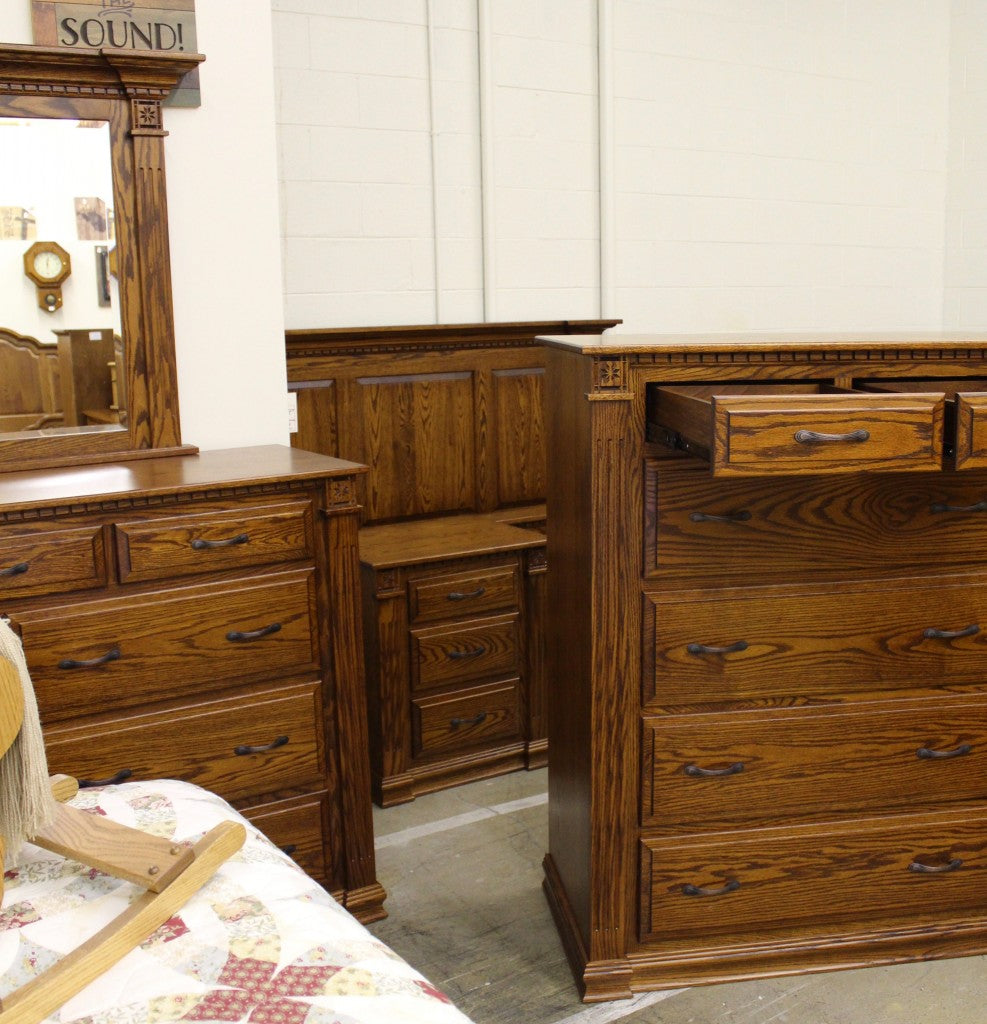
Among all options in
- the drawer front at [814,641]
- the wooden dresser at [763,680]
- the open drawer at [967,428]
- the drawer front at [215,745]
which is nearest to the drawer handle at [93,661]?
the drawer front at [215,745]

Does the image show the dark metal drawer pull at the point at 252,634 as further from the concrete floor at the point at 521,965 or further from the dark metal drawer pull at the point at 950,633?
the dark metal drawer pull at the point at 950,633

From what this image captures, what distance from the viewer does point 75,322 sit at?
2641 millimetres

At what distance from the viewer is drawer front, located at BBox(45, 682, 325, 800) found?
225cm

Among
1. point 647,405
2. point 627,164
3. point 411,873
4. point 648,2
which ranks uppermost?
point 648,2

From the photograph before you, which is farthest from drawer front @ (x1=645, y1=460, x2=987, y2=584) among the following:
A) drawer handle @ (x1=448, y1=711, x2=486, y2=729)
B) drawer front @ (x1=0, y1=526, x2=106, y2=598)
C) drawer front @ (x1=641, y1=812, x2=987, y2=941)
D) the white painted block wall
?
the white painted block wall

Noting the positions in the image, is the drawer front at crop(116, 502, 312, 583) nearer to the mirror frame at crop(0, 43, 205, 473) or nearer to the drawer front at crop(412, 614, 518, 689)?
the mirror frame at crop(0, 43, 205, 473)

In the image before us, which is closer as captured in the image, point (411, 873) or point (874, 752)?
point (874, 752)

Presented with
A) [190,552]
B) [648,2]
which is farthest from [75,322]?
[648,2]

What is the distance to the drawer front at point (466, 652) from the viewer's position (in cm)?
326

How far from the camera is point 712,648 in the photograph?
223cm

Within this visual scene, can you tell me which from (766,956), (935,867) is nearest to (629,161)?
(935,867)

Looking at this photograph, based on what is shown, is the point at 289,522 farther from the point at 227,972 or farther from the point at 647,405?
the point at 227,972

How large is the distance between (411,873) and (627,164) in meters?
2.82

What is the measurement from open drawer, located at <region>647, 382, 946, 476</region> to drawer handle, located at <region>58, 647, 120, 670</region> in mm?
1222
